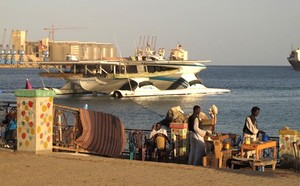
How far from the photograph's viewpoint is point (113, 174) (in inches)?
482

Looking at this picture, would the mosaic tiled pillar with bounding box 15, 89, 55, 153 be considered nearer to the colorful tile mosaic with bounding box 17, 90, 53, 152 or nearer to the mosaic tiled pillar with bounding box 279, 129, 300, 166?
the colorful tile mosaic with bounding box 17, 90, 53, 152

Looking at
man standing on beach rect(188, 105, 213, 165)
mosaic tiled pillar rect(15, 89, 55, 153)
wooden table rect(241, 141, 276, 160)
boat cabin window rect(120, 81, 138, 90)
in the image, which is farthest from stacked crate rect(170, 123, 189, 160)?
boat cabin window rect(120, 81, 138, 90)

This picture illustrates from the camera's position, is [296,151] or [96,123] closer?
[296,151]

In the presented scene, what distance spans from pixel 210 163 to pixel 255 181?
2968 mm

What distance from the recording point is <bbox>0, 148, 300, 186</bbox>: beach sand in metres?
11.5

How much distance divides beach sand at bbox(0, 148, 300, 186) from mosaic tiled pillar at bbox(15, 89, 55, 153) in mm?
774

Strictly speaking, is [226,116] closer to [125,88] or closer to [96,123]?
[125,88]

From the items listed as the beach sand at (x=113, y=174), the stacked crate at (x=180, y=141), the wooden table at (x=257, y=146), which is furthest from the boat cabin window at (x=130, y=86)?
the beach sand at (x=113, y=174)

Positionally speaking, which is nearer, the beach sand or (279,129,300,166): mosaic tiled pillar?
the beach sand

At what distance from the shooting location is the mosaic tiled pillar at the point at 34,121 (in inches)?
587

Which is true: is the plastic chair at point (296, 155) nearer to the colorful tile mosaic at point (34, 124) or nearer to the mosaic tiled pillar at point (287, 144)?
the mosaic tiled pillar at point (287, 144)

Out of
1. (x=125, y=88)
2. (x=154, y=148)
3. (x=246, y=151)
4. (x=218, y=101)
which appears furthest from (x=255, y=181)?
(x=125, y=88)

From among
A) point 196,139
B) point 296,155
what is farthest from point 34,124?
point 296,155

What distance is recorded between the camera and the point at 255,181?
11.6m
